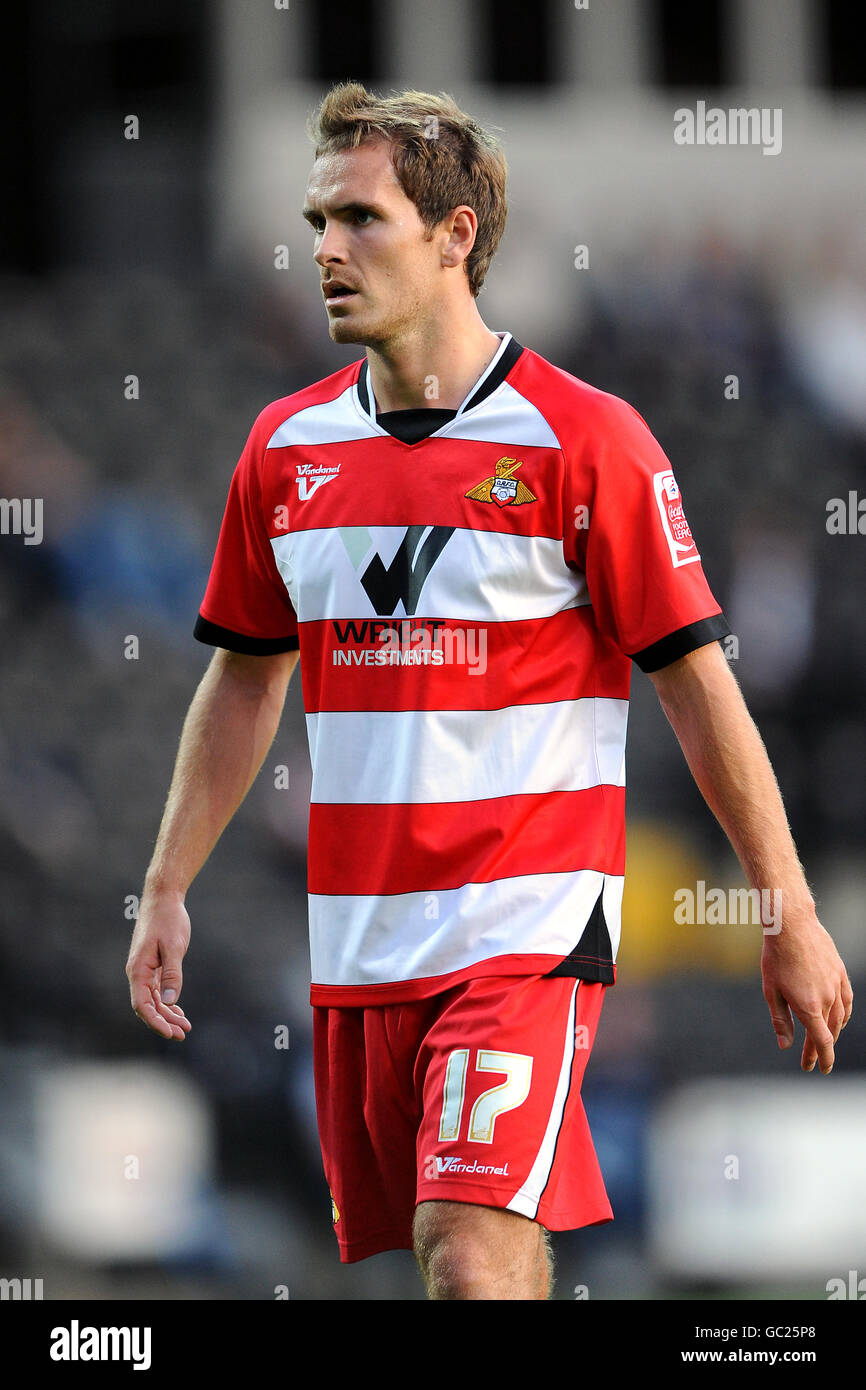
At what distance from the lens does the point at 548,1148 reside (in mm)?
2416

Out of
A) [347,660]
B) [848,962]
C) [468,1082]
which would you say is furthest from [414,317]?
[848,962]

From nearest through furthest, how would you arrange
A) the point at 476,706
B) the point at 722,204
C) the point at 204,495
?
1. the point at 476,706
2. the point at 204,495
3. the point at 722,204

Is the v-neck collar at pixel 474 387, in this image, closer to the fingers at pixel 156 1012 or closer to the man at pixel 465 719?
the man at pixel 465 719

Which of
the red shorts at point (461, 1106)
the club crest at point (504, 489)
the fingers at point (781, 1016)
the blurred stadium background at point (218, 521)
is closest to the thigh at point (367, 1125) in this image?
the red shorts at point (461, 1106)

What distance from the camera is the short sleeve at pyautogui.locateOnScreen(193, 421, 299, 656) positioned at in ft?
9.46

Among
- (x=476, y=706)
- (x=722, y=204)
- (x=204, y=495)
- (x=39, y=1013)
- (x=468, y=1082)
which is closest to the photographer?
(x=468, y=1082)

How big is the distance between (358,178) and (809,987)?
4.67ft

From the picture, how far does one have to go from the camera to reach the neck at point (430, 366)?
8.83 ft

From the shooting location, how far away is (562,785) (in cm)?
255

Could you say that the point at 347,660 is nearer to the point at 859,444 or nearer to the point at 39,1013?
the point at 39,1013

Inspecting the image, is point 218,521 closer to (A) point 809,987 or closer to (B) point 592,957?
(B) point 592,957

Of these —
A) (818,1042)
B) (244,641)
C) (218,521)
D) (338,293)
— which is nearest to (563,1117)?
(818,1042)

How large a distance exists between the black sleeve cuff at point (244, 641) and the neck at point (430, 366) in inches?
19.5

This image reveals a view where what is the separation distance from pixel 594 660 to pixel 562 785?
210 mm
